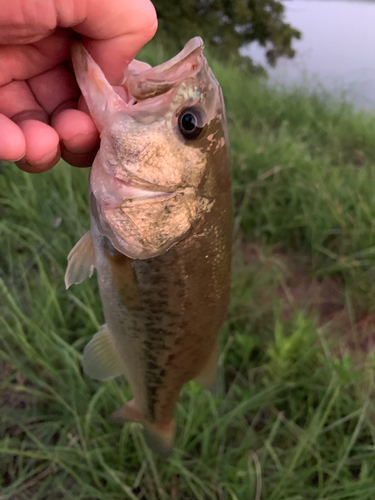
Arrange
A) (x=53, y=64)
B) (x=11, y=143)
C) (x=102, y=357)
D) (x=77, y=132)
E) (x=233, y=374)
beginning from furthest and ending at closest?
1. (x=233, y=374)
2. (x=102, y=357)
3. (x=53, y=64)
4. (x=77, y=132)
5. (x=11, y=143)

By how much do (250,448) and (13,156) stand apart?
5.44 feet

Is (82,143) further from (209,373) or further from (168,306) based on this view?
(209,373)

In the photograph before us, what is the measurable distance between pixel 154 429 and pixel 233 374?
739mm

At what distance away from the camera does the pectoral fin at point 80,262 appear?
1.07 m

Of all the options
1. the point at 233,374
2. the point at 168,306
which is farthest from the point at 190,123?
the point at 233,374

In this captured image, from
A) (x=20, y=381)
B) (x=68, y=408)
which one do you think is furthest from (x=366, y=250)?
(x=20, y=381)

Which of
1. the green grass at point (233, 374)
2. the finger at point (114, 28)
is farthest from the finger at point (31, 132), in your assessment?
the green grass at point (233, 374)

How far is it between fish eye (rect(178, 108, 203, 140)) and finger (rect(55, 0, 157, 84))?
1.05 ft

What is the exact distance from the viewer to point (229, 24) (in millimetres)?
6027

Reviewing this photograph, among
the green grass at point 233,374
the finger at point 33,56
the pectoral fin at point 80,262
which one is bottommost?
the green grass at point 233,374

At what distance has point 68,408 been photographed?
1525mm

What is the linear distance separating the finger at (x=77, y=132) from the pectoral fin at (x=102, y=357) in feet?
2.10

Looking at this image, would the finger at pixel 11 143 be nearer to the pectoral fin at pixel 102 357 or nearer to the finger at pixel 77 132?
the finger at pixel 77 132

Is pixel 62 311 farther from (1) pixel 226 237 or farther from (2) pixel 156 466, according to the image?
(1) pixel 226 237
